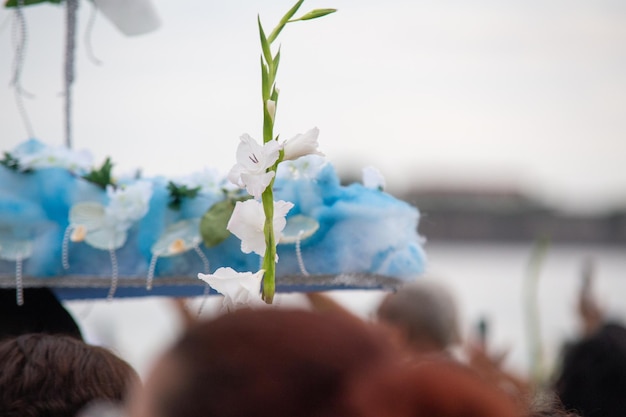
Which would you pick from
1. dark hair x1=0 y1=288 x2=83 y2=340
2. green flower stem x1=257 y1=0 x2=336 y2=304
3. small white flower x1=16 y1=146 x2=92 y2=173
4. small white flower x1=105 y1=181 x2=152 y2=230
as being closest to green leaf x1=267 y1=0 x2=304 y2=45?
green flower stem x1=257 y1=0 x2=336 y2=304

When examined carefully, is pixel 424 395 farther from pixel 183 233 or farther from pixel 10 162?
pixel 10 162

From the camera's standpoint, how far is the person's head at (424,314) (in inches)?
108

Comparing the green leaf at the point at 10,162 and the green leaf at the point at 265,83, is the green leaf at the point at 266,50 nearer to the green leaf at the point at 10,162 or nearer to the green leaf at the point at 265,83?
the green leaf at the point at 265,83

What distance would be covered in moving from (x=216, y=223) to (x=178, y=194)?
11 centimetres

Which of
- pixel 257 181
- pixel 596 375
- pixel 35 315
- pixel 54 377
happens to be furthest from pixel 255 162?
pixel 596 375

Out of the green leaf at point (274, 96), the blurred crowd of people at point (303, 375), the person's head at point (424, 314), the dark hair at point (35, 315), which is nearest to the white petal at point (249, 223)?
the green leaf at point (274, 96)

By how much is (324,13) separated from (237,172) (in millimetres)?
280

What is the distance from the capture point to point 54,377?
4.87 feet

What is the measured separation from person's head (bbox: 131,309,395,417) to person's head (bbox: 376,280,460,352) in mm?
1994

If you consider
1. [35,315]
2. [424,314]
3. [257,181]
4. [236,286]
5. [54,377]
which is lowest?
[424,314]

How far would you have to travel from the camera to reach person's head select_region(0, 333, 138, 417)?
145 centimetres

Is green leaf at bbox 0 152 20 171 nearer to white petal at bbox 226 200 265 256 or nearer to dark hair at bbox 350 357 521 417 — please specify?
white petal at bbox 226 200 265 256

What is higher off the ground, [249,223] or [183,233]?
[249,223]

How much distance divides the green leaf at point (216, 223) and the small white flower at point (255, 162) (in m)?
0.57
